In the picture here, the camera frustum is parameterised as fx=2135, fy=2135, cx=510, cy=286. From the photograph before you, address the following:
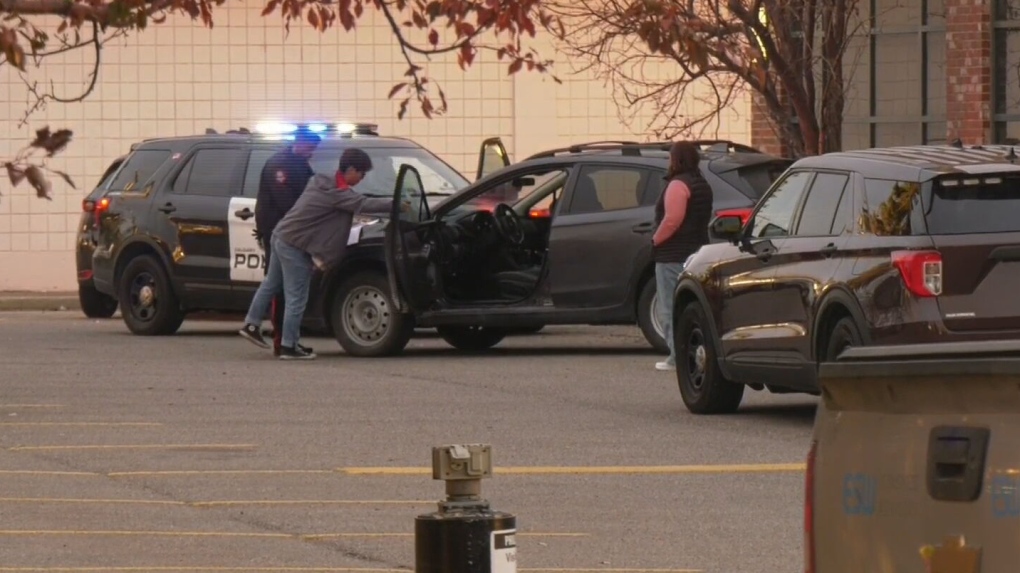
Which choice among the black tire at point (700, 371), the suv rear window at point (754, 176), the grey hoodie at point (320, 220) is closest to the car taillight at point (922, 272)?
the black tire at point (700, 371)

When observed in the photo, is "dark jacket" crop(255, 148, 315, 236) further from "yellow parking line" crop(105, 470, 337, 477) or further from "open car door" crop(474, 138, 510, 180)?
"yellow parking line" crop(105, 470, 337, 477)

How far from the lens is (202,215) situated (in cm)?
1972

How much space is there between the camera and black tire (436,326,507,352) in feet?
61.5

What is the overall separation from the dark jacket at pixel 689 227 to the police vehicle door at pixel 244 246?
190 inches

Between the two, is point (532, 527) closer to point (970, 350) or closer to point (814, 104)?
point (970, 350)

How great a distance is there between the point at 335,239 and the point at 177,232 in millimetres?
2888

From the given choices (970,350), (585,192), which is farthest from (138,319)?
(970,350)

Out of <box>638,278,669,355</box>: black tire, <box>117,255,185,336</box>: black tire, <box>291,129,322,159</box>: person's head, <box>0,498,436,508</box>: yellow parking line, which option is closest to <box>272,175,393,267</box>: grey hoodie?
<box>291,129,322,159</box>: person's head

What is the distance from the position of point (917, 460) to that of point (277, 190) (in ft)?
45.7

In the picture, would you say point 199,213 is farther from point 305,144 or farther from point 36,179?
point 36,179

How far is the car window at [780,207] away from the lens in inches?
490

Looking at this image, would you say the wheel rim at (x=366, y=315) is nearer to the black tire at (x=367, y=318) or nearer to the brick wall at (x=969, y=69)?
the black tire at (x=367, y=318)

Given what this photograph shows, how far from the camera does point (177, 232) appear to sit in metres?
19.8

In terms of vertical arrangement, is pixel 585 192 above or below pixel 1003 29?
below
